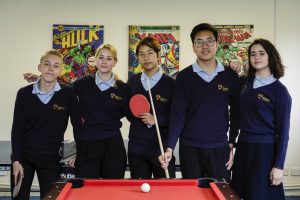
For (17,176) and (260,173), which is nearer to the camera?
(260,173)

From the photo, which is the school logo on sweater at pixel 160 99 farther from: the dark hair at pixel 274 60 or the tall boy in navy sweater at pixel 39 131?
the dark hair at pixel 274 60

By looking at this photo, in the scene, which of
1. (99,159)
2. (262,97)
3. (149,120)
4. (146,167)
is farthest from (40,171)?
(262,97)

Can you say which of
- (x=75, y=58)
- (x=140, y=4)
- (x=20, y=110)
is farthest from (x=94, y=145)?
(x=140, y=4)

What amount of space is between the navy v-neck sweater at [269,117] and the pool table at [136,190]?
61 cm

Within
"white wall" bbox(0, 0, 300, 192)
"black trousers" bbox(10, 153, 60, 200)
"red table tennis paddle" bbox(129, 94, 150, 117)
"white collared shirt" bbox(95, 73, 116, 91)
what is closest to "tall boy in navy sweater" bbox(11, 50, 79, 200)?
"black trousers" bbox(10, 153, 60, 200)

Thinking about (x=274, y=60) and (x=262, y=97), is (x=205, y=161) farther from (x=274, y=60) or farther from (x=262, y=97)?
(x=274, y=60)

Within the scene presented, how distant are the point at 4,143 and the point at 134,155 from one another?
2364 millimetres

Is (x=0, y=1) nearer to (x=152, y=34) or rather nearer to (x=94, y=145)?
(x=152, y=34)

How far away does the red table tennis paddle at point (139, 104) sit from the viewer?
105 inches

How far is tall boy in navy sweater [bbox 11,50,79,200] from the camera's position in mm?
2650

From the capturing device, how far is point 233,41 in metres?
4.49

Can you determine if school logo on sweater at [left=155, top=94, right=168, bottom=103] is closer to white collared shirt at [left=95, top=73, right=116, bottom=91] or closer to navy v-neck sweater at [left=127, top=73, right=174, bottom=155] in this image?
navy v-neck sweater at [left=127, top=73, right=174, bottom=155]

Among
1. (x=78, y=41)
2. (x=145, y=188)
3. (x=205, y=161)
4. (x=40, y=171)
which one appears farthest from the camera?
(x=78, y=41)

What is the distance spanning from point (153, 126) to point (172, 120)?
22 cm
